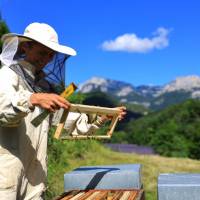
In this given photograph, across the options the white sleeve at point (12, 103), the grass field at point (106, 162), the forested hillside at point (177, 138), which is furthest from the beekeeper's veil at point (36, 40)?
the forested hillside at point (177, 138)

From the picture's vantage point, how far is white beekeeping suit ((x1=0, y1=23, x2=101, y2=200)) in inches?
116

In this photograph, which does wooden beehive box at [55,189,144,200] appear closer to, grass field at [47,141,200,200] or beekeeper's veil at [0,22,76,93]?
beekeeper's veil at [0,22,76,93]

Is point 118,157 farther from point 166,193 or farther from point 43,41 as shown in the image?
point 43,41

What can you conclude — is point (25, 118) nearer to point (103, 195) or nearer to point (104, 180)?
point (103, 195)

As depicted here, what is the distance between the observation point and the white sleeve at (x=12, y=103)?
266 centimetres

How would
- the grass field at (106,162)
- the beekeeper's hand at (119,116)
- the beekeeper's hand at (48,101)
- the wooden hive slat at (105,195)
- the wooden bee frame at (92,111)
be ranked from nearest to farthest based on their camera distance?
the beekeeper's hand at (48,101), the wooden bee frame at (92,111), the beekeeper's hand at (119,116), the wooden hive slat at (105,195), the grass field at (106,162)

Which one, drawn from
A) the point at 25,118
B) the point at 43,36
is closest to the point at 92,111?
→ the point at 25,118

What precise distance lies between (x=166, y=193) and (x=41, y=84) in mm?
1400

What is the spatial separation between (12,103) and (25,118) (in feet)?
1.21

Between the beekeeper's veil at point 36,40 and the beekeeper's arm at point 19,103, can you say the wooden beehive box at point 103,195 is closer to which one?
the beekeeper's veil at point 36,40

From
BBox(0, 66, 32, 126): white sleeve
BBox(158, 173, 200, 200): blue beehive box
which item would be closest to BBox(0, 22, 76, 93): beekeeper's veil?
BBox(0, 66, 32, 126): white sleeve

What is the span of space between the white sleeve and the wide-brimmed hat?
28 centimetres

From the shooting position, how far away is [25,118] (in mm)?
3029

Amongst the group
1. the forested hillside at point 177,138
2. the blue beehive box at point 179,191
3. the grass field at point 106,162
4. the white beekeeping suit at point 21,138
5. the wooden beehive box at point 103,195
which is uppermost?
the white beekeeping suit at point 21,138
